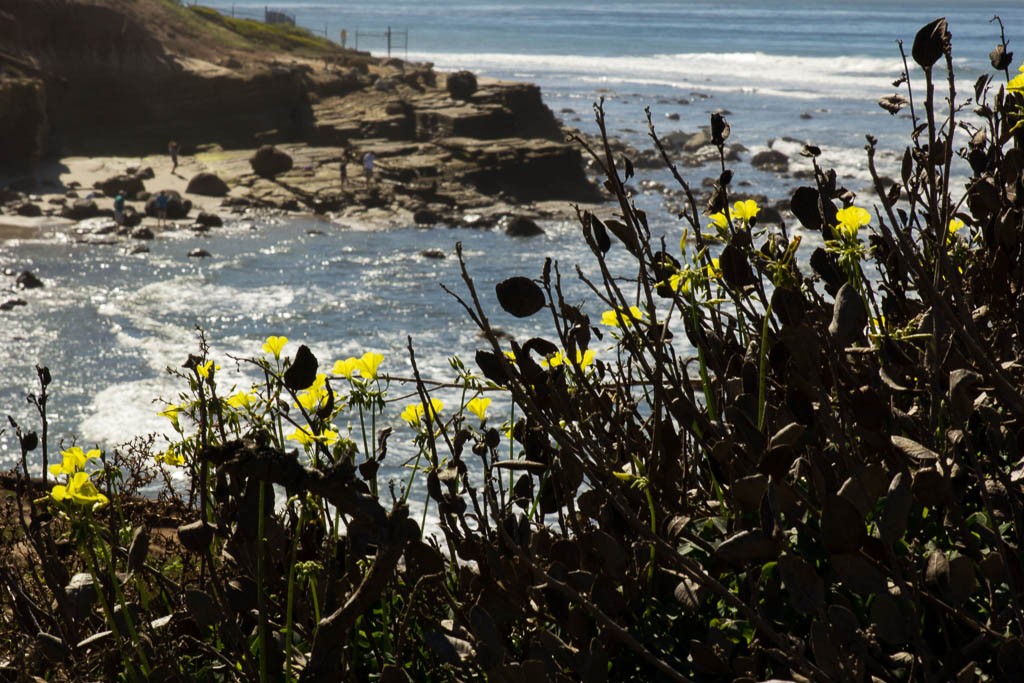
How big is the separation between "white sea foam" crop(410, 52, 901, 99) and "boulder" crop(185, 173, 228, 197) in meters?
32.6

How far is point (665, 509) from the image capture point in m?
1.87

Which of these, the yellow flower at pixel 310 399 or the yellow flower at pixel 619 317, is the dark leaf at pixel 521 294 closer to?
the yellow flower at pixel 619 317

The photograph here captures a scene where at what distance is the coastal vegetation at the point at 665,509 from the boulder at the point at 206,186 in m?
24.3

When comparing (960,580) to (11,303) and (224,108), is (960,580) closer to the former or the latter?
(11,303)

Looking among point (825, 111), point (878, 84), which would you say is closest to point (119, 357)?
point (825, 111)

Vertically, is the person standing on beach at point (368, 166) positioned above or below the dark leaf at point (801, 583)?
below

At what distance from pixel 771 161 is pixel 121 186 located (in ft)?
61.2

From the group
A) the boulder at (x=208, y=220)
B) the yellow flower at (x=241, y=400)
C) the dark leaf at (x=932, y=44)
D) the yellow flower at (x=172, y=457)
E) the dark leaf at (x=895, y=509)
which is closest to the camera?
the dark leaf at (x=895, y=509)

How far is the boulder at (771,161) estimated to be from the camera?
30.6m

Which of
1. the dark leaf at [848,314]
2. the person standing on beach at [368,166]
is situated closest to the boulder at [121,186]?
the person standing on beach at [368,166]

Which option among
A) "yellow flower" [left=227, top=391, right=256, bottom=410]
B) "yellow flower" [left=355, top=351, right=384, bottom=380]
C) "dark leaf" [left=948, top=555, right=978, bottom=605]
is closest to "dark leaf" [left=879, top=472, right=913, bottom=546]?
"dark leaf" [left=948, top=555, right=978, bottom=605]

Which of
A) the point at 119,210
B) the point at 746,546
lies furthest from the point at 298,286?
the point at 746,546

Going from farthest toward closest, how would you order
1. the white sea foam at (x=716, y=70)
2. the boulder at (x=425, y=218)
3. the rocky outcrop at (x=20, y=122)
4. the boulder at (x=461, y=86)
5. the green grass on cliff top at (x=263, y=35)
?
the white sea foam at (x=716, y=70), the green grass on cliff top at (x=263, y=35), the boulder at (x=461, y=86), the rocky outcrop at (x=20, y=122), the boulder at (x=425, y=218)

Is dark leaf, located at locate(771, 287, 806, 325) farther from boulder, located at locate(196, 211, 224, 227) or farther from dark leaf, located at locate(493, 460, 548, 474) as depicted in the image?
boulder, located at locate(196, 211, 224, 227)
